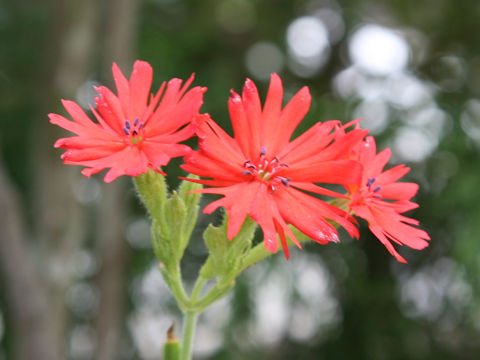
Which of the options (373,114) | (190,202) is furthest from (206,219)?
(190,202)

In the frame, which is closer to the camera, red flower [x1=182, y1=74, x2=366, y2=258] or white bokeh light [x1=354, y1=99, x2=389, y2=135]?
red flower [x1=182, y1=74, x2=366, y2=258]

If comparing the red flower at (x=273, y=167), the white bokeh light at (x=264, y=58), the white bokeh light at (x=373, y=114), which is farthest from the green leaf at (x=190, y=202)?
the white bokeh light at (x=264, y=58)

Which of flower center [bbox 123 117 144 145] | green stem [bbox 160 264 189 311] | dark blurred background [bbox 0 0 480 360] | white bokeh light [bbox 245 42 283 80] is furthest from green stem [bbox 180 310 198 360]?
white bokeh light [bbox 245 42 283 80]

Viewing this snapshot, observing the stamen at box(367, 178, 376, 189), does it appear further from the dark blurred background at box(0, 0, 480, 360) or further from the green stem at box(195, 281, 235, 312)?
the dark blurred background at box(0, 0, 480, 360)

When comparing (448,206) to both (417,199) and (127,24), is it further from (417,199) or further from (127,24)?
(127,24)

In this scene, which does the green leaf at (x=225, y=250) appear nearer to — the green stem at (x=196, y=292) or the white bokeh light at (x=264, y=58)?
the green stem at (x=196, y=292)

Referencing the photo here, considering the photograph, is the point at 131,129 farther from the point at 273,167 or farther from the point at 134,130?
the point at 273,167
